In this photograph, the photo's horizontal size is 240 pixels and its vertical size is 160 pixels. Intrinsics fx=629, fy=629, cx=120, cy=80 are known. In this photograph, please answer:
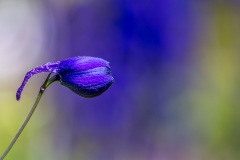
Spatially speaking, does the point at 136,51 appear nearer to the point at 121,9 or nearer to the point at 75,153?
the point at 121,9

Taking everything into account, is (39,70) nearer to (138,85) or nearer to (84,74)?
(84,74)

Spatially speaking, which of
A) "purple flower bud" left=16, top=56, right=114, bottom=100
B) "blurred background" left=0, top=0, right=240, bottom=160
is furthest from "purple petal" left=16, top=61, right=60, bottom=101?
"blurred background" left=0, top=0, right=240, bottom=160

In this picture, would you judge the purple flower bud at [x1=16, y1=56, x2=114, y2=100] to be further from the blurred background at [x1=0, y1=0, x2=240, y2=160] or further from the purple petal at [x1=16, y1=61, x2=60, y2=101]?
the blurred background at [x1=0, y1=0, x2=240, y2=160]

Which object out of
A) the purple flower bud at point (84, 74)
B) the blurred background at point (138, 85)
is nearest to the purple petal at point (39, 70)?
the purple flower bud at point (84, 74)

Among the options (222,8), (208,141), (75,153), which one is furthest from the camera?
(222,8)

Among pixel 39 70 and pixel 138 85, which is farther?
pixel 138 85

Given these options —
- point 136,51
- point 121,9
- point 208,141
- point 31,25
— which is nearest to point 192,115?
point 208,141

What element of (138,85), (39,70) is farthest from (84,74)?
(138,85)

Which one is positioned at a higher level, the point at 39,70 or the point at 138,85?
the point at 138,85
